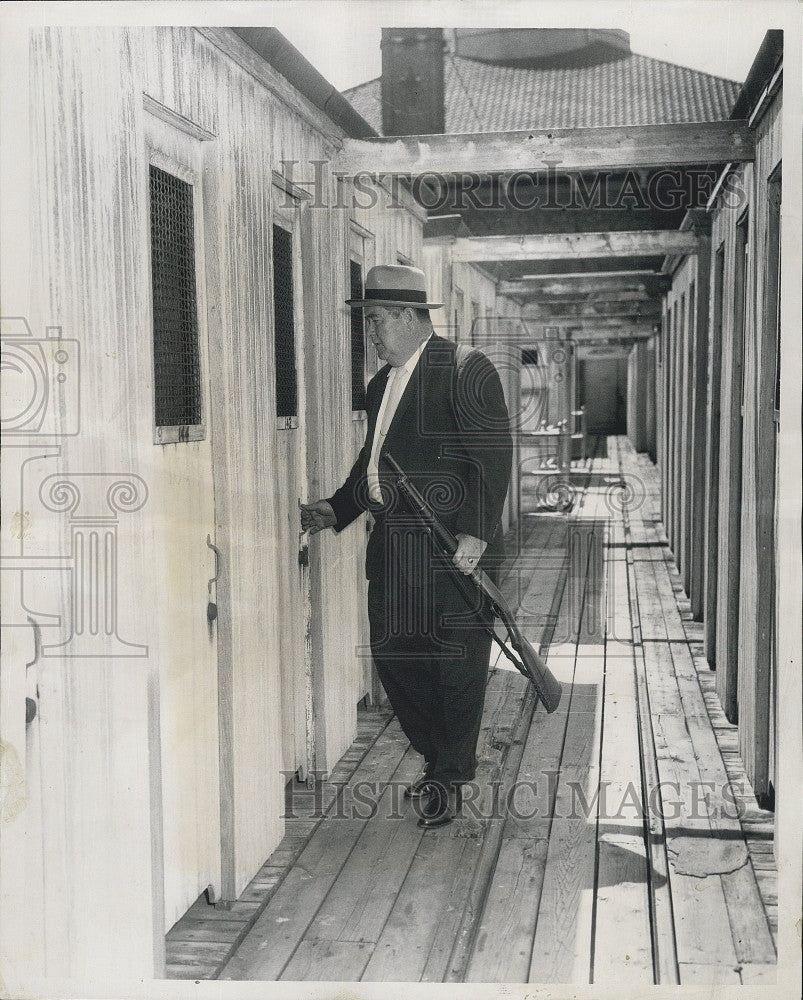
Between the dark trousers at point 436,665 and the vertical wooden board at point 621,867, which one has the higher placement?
the dark trousers at point 436,665

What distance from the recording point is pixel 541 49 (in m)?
14.2

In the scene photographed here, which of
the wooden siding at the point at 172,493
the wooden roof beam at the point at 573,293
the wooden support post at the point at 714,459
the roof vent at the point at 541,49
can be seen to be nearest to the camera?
the wooden siding at the point at 172,493

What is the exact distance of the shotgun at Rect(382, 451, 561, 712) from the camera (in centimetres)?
387

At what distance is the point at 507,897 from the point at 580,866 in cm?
36

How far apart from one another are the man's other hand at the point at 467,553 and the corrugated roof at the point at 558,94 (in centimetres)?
831

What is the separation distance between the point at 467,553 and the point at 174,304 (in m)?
1.30

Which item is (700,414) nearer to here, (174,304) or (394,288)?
(394,288)

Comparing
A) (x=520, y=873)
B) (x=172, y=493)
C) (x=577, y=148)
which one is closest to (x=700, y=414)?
(x=577, y=148)

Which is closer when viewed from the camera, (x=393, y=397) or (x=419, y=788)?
(x=393, y=397)

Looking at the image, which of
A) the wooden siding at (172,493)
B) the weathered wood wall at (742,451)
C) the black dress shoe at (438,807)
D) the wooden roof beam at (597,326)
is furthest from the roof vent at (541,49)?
the black dress shoe at (438,807)

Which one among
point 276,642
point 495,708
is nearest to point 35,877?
point 276,642

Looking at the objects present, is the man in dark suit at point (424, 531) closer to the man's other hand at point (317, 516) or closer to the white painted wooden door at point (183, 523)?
the man's other hand at point (317, 516)

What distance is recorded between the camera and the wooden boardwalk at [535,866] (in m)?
3.12

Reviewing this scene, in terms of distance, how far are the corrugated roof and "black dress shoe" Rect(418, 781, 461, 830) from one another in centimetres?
857
